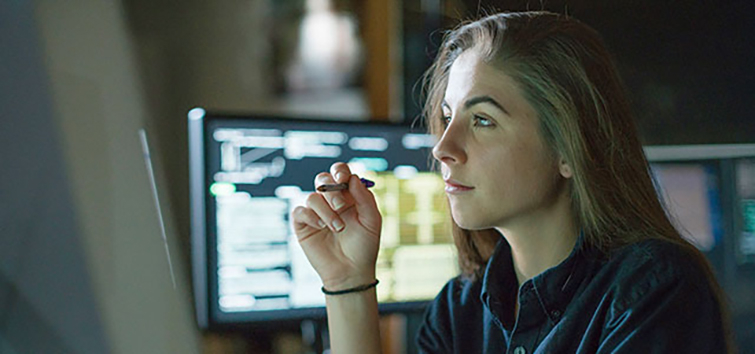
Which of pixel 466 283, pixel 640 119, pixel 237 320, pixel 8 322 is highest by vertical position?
pixel 640 119

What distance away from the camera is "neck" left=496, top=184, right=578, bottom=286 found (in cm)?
83

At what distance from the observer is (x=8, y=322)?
1.83ft

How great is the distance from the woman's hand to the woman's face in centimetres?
14

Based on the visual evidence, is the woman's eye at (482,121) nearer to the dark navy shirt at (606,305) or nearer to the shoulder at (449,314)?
the dark navy shirt at (606,305)

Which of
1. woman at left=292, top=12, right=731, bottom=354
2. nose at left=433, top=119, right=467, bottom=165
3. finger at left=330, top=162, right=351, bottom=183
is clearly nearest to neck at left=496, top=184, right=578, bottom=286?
woman at left=292, top=12, right=731, bottom=354

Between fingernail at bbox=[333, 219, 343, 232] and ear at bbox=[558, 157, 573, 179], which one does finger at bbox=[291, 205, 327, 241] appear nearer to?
fingernail at bbox=[333, 219, 343, 232]

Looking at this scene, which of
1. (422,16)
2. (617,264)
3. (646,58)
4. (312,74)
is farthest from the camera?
(312,74)

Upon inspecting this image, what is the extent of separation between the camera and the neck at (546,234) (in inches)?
32.8

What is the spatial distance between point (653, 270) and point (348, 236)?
383mm

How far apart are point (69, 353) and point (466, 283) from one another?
594mm

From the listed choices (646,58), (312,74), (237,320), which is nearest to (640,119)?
(646,58)

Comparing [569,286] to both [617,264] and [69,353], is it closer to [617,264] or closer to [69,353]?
[617,264]

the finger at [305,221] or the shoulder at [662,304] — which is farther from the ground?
the finger at [305,221]

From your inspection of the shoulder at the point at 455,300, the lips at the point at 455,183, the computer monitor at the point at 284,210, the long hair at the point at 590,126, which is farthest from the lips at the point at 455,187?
Answer: the computer monitor at the point at 284,210
